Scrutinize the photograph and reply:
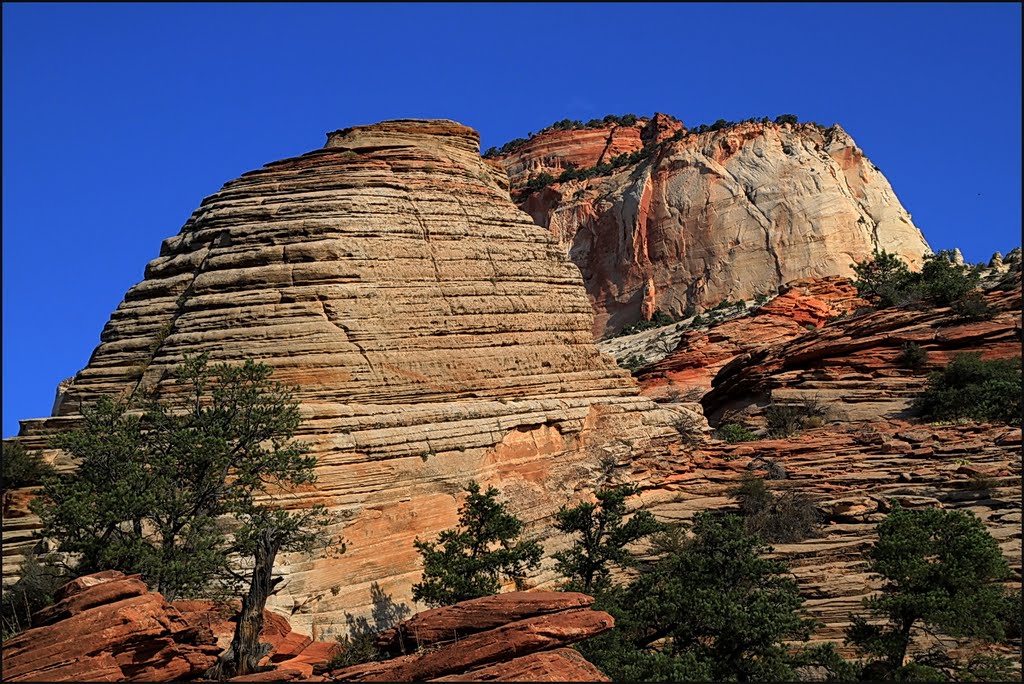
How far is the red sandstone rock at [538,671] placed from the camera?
17.1m

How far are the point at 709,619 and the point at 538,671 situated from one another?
607 cm

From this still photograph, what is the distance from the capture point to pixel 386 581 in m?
25.5

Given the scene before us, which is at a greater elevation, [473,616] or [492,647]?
[473,616]

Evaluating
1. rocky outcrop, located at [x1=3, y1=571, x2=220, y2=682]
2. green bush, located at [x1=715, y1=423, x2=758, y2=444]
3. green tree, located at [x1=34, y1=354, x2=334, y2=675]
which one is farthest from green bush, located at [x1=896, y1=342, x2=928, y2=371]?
rocky outcrop, located at [x1=3, y1=571, x2=220, y2=682]

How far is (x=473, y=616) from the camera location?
19156 millimetres

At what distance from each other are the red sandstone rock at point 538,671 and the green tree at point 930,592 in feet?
22.9

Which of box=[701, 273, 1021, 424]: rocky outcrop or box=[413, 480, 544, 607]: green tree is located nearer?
box=[413, 480, 544, 607]: green tree

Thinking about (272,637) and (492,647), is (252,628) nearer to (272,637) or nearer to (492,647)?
(272,637)

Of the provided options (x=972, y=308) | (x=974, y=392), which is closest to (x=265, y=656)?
(x=974, y=392)

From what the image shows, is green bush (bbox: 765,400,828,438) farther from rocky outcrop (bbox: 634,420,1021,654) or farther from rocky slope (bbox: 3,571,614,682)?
rocky slope (bbox: 3,571,614,682)

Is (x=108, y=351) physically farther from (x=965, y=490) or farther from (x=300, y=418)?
(x=965, y=490)

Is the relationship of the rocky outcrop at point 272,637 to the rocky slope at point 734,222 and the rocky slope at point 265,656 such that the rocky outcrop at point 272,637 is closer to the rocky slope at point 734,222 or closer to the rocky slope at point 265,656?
the rocky slope at point 265,656

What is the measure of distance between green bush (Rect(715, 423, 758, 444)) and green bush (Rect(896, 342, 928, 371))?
5736mm

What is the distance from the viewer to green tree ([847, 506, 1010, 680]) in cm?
2181
